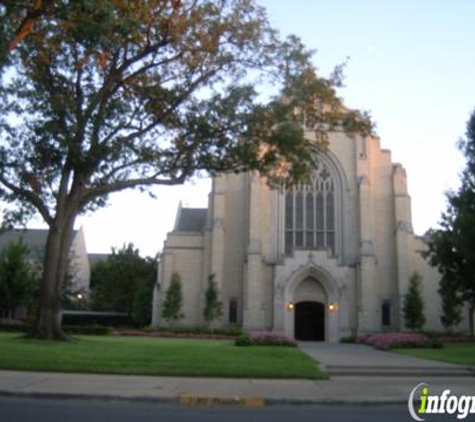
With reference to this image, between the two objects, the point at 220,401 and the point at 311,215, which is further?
the point at 311,215

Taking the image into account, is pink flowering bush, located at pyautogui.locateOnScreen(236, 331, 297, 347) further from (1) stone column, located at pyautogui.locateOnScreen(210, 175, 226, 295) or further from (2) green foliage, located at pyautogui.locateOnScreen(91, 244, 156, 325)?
(2) green foliage, located at pyautogui.locateOnScreen(91, 244, 156, 325)

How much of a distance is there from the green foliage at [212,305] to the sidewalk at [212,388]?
88.9ft

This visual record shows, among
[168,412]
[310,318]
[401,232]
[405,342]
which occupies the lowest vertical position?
[168,412]

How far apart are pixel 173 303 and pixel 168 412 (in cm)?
3256

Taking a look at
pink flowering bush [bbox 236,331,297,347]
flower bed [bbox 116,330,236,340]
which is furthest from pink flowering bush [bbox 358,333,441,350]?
flower bed [bbox 116,330,236,340]

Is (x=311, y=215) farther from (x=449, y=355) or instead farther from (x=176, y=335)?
(x=449, y=355)

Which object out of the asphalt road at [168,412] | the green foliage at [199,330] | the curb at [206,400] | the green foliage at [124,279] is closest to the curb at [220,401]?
the curb at [206,400]

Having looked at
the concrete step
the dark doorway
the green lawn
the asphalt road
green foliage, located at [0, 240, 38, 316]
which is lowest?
the asphalt road

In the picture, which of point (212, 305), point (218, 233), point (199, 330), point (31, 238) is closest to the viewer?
point (199, 330)

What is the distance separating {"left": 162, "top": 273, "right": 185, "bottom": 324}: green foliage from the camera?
135ft

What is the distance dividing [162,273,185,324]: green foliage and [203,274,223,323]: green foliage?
2.25 m

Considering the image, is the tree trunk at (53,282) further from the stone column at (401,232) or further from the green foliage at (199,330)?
the stone column at (401,232)

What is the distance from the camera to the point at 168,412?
9.03m
